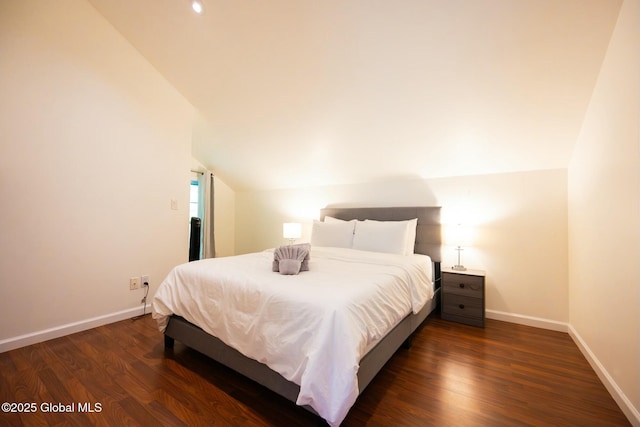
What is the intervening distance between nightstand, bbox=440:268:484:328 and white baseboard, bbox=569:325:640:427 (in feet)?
2.26

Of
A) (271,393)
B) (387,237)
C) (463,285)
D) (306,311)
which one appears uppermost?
(387,237)

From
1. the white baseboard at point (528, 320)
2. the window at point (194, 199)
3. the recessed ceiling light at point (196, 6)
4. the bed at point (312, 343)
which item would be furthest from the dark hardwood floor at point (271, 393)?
the recessed ceiling light at point (196, 6)

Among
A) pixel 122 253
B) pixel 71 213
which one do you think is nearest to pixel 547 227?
pixel 122 253

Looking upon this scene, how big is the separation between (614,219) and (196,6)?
11.0ft

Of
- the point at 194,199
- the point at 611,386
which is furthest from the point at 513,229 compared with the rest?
the point at 194,199

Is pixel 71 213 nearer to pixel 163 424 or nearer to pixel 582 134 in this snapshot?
pixel 163 424

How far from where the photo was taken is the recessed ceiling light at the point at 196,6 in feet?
6.91

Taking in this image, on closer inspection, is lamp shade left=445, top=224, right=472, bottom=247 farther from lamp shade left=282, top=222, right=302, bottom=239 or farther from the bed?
lamp shade left=282, top=222, right=302, bottom=239

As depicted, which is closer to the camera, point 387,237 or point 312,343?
point 312,343

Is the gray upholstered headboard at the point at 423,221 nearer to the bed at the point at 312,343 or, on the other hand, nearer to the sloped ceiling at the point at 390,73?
the sloped ceiling at the point at 390,73

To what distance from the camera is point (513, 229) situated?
2.64m

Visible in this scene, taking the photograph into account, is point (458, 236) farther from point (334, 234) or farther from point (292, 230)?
Answer: point (292, 230)

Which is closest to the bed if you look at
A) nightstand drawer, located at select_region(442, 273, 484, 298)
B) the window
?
nightstand drawer, located at select_region(442, 273, 484, 298)

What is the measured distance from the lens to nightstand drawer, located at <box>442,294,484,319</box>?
2.50m
